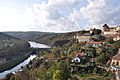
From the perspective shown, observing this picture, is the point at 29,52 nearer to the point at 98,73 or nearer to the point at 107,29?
the point at 107,29

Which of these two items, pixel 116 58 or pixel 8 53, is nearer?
pixel 116 58

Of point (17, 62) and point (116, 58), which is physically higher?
point (116, 58)

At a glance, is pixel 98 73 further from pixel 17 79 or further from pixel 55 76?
pixel 17 79

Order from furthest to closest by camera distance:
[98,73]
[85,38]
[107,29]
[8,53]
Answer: [8,53] → [107,29] → [85,38] → [98,73]

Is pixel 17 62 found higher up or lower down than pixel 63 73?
lower down

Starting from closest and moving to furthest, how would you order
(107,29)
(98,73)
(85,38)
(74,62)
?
(98,73)
(74,62)
(85,38)
(107,29)

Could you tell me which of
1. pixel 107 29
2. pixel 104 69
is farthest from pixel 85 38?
pixel 104 69

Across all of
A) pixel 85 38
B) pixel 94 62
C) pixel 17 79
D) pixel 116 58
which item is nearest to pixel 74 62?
pixel 94 62

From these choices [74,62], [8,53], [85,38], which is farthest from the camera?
[8,53]

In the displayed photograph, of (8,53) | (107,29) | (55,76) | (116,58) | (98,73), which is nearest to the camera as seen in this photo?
(55,76)
